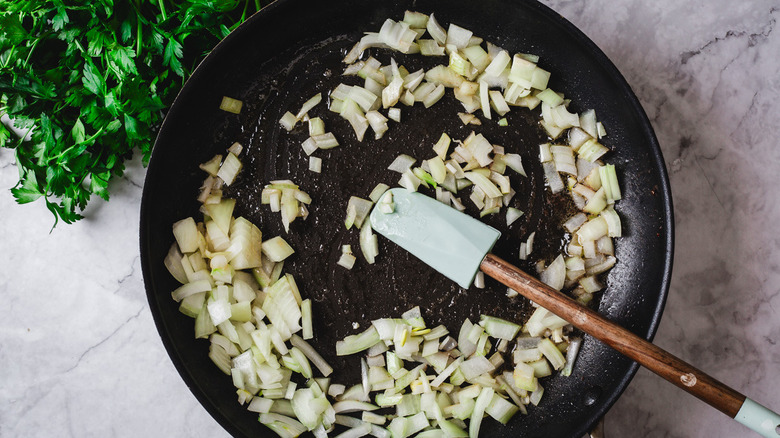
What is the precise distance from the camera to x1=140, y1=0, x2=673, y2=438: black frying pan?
150cm

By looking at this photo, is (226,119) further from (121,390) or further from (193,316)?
(121,390)

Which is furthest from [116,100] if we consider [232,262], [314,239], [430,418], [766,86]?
[766,86]

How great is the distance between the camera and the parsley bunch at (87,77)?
1363 mm

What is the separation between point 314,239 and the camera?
1519mm

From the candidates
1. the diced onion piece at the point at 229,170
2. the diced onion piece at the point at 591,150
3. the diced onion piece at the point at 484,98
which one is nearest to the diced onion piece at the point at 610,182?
the diced onion piece at the point at 591,150

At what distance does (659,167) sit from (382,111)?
28.7 inches

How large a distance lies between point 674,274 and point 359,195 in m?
0.93

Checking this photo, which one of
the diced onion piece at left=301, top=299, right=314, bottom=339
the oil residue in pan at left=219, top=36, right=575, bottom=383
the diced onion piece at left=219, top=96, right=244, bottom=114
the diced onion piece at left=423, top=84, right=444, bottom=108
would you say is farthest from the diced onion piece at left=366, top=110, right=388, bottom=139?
the diced onion piece at left=301, top=299, right=314, bottom=339

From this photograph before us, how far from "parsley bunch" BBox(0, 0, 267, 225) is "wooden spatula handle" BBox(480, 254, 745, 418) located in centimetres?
94

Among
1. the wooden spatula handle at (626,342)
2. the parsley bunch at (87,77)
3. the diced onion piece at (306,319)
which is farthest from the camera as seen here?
the diced onion piece at (306,319)

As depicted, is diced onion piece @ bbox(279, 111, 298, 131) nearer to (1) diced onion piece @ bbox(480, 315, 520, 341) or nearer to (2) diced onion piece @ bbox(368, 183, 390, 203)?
(2) diced onion piece @ bbox(368, 183, 390, 203)

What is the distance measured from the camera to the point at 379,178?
1.52 metres

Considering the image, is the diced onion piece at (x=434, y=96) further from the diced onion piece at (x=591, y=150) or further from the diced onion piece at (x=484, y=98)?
the diced onion piece at (x=591, y=150)

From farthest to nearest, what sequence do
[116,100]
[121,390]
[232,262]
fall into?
[121,390] → [232,262] → [116,100]
